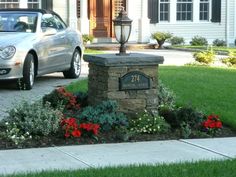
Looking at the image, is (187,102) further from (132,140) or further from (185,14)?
(185,14)

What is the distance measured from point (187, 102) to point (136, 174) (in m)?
4.28

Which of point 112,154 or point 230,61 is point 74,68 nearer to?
point 230,61

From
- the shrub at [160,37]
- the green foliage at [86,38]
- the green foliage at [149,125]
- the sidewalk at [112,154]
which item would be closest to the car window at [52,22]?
the green foliage at [149,125]

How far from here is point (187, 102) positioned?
10219 mm

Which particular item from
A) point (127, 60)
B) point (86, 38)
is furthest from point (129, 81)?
point (86, 38)

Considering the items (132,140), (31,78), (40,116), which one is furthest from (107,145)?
→ (31,78)

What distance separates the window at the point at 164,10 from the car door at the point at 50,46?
15621 mm

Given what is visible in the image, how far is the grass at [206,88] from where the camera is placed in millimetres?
9773

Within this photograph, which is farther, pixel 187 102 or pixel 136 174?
pixel 187 102

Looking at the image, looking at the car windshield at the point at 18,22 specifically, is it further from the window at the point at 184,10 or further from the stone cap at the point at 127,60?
the window at the point at 184,10

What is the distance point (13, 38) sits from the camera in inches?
488

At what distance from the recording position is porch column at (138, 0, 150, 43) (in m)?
27.9

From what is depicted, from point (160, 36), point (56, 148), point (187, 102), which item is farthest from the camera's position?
point (160, 36)

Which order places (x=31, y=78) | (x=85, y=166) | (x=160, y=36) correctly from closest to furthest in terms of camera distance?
(x=85, y=166), (x=31, y=78), (x=160, y=36)
